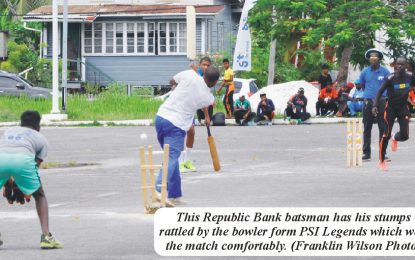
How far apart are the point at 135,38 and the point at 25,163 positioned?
4716 centimetres

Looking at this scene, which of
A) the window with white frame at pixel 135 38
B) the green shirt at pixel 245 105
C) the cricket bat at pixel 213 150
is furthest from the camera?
the window with white frame at pixel 135 38

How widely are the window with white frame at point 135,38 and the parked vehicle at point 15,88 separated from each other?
1158cm

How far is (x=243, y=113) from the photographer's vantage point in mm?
37531

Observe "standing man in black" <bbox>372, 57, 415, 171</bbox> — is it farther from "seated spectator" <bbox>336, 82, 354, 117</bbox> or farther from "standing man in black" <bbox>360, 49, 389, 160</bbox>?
"seated spectator" <bbox>336, 82, 354, 117</bbox>

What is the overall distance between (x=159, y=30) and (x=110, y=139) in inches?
1097

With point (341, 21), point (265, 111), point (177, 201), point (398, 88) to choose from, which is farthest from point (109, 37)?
point (177, 201)

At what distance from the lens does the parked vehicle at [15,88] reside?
47.3 m

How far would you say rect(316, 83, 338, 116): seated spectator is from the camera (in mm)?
40062

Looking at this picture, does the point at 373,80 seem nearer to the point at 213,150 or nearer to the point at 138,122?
the point at 213,150

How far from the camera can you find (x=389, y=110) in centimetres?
2111

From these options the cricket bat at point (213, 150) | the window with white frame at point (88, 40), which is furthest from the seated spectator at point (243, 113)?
the window with white frame at point (88, 40)

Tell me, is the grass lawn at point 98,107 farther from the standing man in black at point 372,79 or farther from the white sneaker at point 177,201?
the white sneaker at point 177,201

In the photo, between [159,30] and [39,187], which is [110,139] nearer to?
[39,187]

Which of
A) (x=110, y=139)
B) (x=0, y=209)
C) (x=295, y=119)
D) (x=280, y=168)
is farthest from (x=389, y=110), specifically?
(x=295, y=119)
